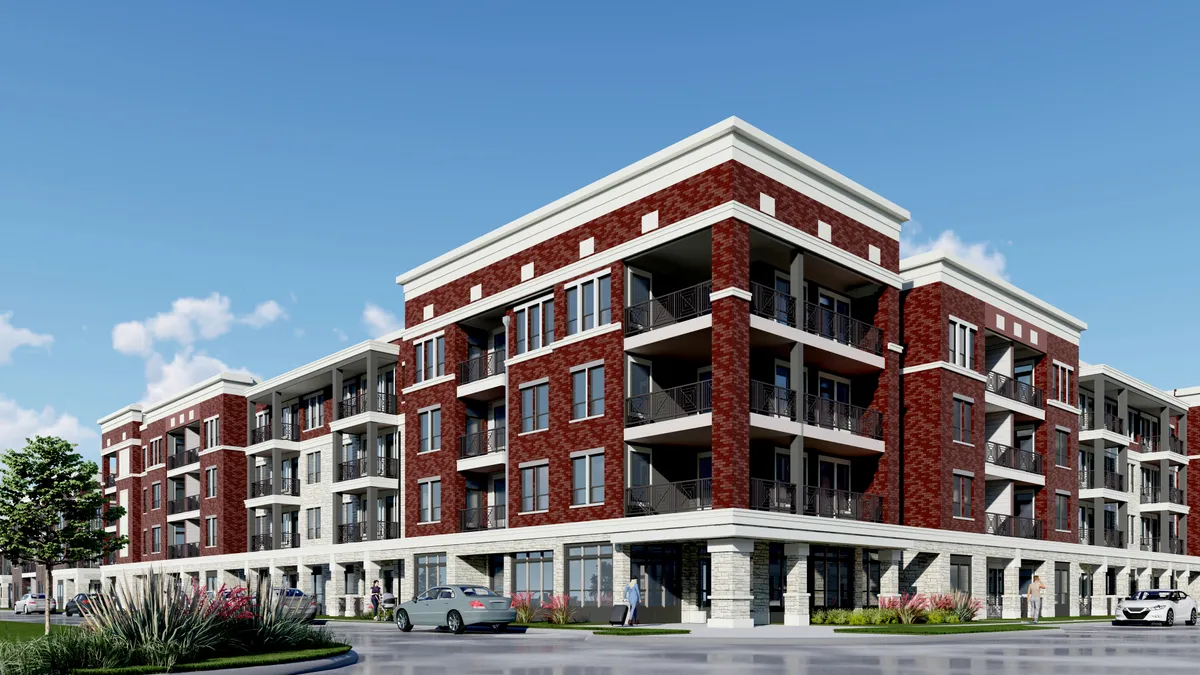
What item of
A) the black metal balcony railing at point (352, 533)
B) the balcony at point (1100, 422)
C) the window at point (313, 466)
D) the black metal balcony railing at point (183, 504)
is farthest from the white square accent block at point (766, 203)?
the black metal balcony railing at point (183, 504)

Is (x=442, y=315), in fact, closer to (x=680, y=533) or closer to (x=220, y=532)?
(x=680, y=533)

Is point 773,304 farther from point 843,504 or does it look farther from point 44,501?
point 44,501

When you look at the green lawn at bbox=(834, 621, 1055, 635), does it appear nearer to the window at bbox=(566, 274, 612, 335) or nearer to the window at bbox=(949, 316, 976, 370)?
the window at bbox=(949, 316, 976, 370)

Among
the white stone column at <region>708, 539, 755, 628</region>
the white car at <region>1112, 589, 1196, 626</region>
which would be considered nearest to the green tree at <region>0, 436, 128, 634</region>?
the white stone column at <region>708, 539, 755, 628</region>

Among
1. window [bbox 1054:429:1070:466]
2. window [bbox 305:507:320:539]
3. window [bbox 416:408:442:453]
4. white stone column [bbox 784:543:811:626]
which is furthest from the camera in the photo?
window [bbox 305:507:320:539]

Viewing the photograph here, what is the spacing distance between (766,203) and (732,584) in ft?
39.4

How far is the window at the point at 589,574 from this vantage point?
3731 centimetres

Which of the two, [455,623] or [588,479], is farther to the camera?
[588,479]

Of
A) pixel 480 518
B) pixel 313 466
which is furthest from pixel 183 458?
pixel 480 518

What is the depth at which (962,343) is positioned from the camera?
144 feet

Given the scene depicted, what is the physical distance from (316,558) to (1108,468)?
4232 cm

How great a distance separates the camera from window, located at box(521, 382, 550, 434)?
41.2 m

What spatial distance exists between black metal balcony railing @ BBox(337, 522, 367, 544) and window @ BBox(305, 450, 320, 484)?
481 centimetres

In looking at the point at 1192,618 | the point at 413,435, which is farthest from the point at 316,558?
the point at 1192,618
